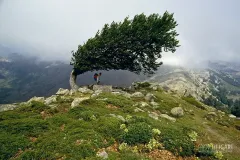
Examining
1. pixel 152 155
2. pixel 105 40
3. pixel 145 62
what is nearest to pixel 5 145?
pixel 152 155

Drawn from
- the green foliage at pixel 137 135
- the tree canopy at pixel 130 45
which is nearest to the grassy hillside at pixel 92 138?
the green foliage at pixel 137 135

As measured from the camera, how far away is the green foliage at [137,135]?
19.2 meters

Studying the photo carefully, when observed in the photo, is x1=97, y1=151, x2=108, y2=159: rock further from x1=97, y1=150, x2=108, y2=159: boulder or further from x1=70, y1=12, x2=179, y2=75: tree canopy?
x1=70, y1=12, x2=179, y2=75: tree canopy

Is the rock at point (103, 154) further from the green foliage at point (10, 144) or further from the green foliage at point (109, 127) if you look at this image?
the green foliage at point (10, 144)

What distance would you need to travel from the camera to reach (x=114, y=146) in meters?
18.5

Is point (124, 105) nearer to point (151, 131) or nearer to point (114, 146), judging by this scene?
point (151, 131)

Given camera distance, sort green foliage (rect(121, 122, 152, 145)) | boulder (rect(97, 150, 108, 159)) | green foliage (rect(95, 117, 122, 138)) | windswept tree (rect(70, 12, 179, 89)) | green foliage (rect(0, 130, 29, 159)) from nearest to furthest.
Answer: boulder (rect(97, 150, 108, 159))
green foliage (rect(0, 130, 29, 159))
green foliage (rect(121, 122, 152, 145))
green foliage (rect(95, 117, 122, 138))
windswept tree (rect(70, 12, 179, 89))

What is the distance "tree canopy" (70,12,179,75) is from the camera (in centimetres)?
4628

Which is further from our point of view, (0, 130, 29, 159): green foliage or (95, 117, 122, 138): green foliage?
(95, 117, 122, 138): green foliage

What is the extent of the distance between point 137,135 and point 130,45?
103ft

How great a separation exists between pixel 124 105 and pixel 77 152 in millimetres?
15320

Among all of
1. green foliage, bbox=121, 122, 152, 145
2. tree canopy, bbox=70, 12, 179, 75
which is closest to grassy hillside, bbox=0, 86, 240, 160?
green foliage, bbox=121, 122, 152, 145

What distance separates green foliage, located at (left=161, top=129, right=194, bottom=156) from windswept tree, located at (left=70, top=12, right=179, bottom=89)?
2795 centimetres

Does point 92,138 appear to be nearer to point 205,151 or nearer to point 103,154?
point 103,154
